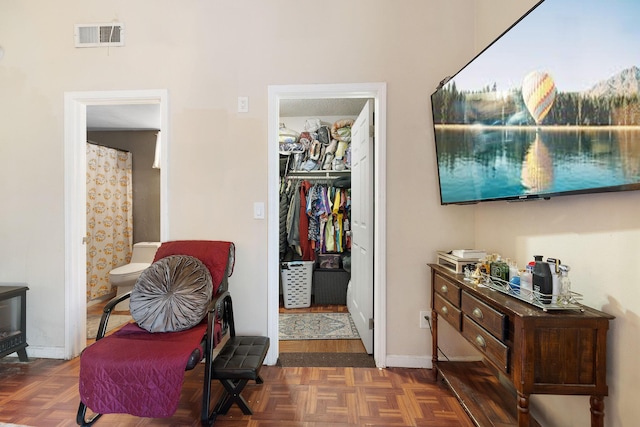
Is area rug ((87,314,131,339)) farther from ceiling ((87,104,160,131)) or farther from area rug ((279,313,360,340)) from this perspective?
ceiling ((87,104,160,131))

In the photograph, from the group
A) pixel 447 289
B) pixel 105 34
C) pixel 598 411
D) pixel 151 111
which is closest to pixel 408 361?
pixel 447 289

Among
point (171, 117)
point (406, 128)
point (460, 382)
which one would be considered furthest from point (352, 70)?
point (460, 382)

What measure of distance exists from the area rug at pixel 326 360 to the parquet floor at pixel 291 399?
0.19 ft

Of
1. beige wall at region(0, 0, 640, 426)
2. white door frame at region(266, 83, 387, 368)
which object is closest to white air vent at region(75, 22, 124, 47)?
beige wall at region(0, 0, 640, 426)

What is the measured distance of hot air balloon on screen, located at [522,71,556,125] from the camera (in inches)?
48.3

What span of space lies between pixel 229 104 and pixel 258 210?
2.76 ft

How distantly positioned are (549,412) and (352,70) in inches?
93.8

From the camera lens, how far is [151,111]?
346cm

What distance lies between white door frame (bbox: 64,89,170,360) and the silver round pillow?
536mm

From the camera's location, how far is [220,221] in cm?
228

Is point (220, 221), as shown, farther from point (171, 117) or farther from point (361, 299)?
point (361, 299)

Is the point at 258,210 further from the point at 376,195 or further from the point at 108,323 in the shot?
the point at 108,323

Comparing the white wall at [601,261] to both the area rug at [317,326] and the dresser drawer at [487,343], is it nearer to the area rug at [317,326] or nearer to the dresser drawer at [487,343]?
the dresser drawer at [487,343]

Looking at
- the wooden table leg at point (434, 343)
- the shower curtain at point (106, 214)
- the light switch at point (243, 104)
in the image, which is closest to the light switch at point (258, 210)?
the light switch at point (243, 104)
